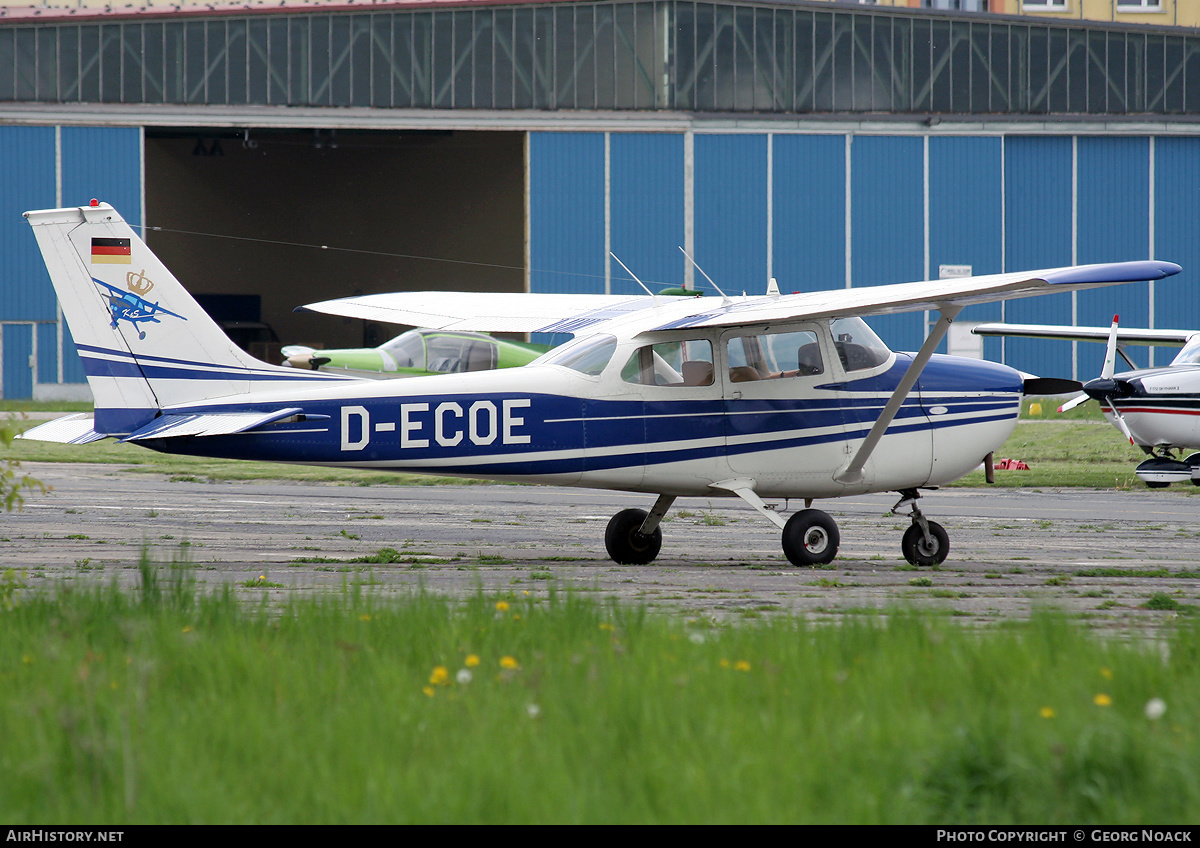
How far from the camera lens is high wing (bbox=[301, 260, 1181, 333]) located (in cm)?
828

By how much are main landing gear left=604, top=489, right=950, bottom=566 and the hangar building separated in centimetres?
2508

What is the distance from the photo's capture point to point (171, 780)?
350 centimetres

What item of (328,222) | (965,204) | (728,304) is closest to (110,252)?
(728,304)

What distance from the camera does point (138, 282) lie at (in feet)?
31.1

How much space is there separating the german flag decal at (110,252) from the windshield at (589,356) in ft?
11.4

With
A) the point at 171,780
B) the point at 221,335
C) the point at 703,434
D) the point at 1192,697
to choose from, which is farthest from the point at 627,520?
the point at 171,780

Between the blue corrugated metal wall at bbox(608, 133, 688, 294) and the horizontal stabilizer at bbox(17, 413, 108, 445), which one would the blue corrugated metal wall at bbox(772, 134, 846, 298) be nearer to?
the blue corrugated metal wall at bbox(608, 133, 688, 294)

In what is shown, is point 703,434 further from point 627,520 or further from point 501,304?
point 501,304

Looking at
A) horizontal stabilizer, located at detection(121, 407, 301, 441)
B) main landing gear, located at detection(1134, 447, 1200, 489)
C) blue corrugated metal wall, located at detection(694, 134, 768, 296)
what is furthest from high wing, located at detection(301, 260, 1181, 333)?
blue corrugated metal wall, located at detection(694, 134, 768, 296)

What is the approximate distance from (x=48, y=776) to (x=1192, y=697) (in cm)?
382

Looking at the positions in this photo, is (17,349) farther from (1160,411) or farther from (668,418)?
(1160,411)

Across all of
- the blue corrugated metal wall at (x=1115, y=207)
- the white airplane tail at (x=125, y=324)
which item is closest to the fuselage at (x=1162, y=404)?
the white airplane tail at (x=125, y=324)

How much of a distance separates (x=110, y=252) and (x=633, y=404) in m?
4.34
